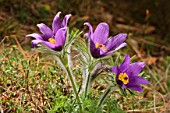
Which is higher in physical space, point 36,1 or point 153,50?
point 36,1

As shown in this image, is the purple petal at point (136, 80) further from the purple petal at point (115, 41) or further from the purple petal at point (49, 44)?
the purple petal at point (49, 44)

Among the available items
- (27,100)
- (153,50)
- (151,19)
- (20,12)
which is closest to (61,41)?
(27,100)

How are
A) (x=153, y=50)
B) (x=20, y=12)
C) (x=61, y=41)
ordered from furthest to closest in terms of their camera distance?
1. (x=153, y=50)
2. (x=20, y=12)
3. (x=61, y=41)

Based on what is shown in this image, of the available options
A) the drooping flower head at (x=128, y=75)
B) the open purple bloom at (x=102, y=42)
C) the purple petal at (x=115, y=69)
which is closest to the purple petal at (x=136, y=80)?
the drooping flower head at (x=128, y=75)

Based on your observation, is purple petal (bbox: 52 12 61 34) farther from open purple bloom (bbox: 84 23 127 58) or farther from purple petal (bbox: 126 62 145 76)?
purple petal (bbox: 126 62 145 76)

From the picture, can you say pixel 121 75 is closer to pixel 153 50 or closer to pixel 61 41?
pixel 61 41

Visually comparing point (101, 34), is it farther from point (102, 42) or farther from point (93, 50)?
point (93, 50)

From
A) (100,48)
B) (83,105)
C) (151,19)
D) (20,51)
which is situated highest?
(151,19)
